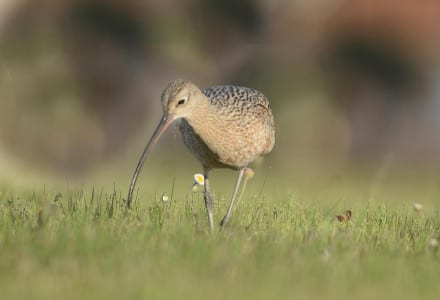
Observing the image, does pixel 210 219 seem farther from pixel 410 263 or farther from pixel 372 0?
pixel 372 0

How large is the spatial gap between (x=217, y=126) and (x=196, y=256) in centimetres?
234

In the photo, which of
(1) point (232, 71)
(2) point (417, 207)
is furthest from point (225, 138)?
(1) point (232, 71)

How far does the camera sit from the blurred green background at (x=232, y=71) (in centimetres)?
1337

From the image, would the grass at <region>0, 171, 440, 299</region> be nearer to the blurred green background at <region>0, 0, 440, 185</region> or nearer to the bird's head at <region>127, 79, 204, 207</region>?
the bird's head at <region>127, 79, 204, 207</region>

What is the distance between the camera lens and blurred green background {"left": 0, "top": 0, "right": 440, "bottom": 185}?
13.4 m

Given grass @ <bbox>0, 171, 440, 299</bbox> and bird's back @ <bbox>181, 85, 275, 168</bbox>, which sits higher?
bird's back @ <bbox>181, 85, 275, 168</bbox>

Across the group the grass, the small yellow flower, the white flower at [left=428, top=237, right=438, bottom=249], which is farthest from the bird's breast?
the white flower at [left=428, top=237, right=438, bottom=249]

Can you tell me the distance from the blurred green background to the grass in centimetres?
610

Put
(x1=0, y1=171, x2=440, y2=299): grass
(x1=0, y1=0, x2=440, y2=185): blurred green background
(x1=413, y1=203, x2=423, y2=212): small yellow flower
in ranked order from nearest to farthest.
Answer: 1. (x1=0, y1=171, x2=440, y2=299): grass
2. (x1=413, y1=203, x2=423, y2=212): small yellow flower
3. (x1=0, y1=0, x2=440, y2=185): blurred green background

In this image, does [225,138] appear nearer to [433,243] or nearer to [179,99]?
[179,99]

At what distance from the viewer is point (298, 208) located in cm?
768

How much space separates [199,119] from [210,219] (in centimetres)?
80

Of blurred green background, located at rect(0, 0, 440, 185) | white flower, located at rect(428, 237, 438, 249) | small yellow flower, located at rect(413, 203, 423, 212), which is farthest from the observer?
blurred green background, located at rect(0, 0, 440, 185)

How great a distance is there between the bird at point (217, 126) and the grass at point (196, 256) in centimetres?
55
